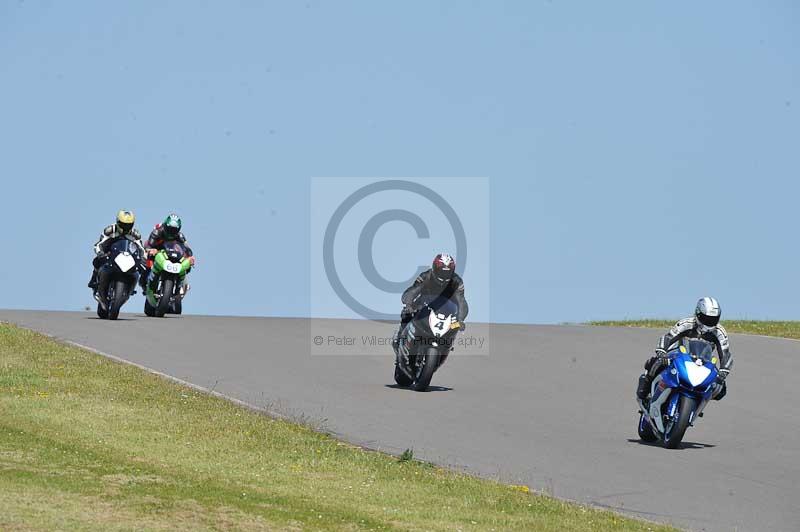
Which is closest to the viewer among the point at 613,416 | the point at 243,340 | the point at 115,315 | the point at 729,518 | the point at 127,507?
the point at 127,507

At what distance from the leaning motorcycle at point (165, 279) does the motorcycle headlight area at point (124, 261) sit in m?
2.83

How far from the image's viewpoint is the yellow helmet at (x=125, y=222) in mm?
28312

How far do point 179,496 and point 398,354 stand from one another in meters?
9.51

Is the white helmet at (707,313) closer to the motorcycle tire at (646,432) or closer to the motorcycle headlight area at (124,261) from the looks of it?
the motorcycle tire at (646,432)

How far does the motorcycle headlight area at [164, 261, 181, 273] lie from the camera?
30797mm

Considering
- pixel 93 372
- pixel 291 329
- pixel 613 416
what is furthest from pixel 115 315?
pixel 613 416

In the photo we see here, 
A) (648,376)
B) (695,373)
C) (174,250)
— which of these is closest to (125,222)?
(174,250)

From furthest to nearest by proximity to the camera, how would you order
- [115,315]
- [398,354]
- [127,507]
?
[115,315] < [398,354] < [127,507]

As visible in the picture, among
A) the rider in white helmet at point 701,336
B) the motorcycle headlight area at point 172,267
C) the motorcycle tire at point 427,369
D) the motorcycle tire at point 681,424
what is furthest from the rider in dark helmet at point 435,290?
the motorcycle headlight area at point 172,267

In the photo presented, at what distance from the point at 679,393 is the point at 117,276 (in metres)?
15.7

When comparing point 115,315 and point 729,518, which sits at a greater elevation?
point 115,315

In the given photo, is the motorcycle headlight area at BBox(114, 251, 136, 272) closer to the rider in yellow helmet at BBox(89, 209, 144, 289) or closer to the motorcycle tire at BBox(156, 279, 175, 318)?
the rider in yellow helmet at BBox(89, 209, 144, 289)

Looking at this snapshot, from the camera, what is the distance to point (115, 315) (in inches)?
1145

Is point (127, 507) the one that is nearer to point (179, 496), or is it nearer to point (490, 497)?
point (179, 496)
